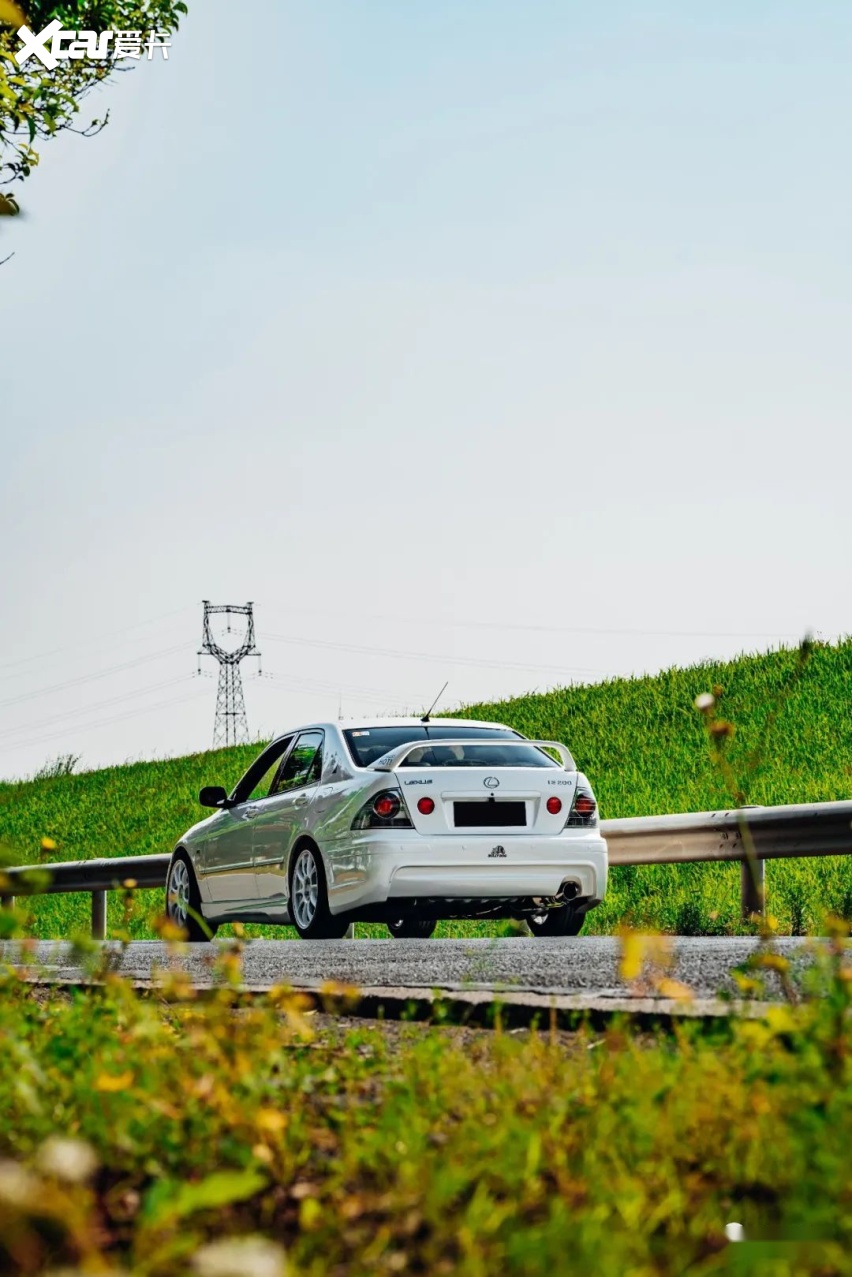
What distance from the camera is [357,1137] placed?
3738 mm

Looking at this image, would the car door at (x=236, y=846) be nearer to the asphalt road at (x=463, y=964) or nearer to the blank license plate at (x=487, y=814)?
the asphalt road at (x=463, y=964)

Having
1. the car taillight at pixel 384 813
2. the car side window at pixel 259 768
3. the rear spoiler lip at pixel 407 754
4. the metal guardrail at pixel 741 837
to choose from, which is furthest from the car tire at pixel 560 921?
the car side window at pixel 259 768

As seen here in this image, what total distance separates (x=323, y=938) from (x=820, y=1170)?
8.84 meters

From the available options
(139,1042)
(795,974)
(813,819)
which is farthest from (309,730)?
(139,1042)

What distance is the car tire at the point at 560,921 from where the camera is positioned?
12219mm

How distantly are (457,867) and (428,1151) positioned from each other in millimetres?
7824

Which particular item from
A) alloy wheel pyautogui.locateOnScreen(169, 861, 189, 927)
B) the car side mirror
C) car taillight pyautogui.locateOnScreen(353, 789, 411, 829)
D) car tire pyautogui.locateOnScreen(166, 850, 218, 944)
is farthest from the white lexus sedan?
alloy wheel pyautogui.locateOnScreen(169, 861, 189, 927)

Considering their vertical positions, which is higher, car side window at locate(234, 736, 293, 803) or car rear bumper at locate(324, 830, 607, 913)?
car side window at locate(234, 736, 293, 803)

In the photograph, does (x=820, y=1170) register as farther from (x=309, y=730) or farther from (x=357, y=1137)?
(x=309, y=730)

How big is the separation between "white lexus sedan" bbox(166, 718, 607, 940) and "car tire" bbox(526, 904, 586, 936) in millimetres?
10

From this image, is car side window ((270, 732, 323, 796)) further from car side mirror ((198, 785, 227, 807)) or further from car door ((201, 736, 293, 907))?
car side mirror ((198, 785, 227, 807))

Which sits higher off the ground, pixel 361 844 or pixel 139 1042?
pixel 361 844

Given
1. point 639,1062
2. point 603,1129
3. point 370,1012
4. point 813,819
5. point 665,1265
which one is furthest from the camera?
point 813,819

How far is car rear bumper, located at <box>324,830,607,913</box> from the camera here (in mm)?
11141
